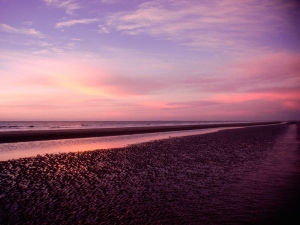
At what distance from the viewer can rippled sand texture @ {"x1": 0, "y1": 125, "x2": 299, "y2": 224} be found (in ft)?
31.7

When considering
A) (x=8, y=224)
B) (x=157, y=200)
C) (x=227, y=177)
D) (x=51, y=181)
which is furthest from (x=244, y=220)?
(x=51, y=181)

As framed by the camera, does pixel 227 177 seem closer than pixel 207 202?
No

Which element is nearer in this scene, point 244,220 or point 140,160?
point 244,220

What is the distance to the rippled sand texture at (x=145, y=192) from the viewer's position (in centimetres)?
Result: 966

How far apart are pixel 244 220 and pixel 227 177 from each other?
7447mm

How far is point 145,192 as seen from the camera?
13266 millimetres

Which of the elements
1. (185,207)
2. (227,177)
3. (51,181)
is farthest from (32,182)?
(227,177)

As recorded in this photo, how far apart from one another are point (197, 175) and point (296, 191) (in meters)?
6.27

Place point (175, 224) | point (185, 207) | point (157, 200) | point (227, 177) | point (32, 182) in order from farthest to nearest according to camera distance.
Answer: point (227, 177), point (32, 182), point (157, 200), point (185, 207), point (175, 224)

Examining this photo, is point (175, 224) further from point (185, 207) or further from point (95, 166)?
point (95, 166)

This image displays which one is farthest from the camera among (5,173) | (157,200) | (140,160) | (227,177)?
(140,160)

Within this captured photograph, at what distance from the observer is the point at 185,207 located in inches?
422

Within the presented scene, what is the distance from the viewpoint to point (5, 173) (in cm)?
1783

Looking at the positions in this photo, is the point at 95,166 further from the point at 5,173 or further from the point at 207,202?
the point at 207,202
